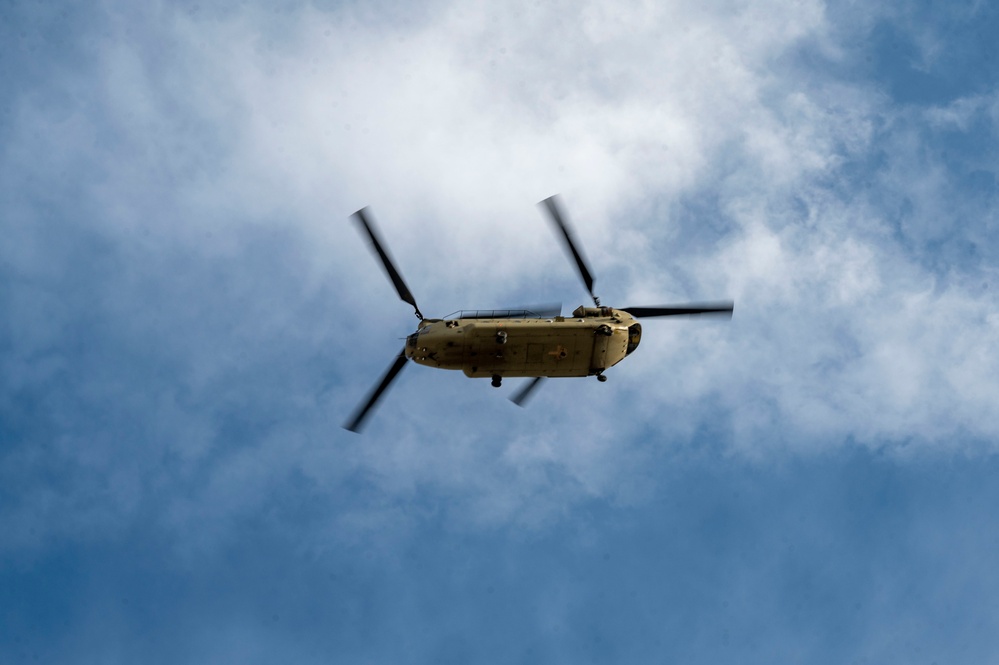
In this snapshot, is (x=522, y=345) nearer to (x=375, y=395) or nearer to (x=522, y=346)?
(x=522, y=346)

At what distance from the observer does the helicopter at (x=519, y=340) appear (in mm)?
52375

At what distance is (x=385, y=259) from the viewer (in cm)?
5488

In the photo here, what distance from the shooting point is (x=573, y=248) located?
5591 cm

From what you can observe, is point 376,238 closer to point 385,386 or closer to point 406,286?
point 406,286

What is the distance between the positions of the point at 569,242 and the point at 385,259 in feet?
33.0

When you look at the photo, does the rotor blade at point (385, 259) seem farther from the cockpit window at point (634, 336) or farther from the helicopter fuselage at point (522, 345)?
the cockpit window at point (634, 336)

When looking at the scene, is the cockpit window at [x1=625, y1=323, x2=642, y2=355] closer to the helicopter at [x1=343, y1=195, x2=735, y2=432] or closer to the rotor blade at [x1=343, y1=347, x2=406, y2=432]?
the helicopter at [x1=343, y1=195, x2=735, y2=432]

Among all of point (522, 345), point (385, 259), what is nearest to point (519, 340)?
point (522, 345)

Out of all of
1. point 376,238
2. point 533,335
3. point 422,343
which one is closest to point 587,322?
point 533,335

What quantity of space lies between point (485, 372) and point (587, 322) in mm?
5993

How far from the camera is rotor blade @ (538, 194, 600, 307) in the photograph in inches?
2170

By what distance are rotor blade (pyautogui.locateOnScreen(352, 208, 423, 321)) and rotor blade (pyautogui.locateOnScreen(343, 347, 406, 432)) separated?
9.91ft

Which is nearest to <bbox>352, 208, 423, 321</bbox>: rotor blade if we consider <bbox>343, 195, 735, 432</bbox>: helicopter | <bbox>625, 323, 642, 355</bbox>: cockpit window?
<bbox>343, 195, 735, 432</bbox>: helicopter

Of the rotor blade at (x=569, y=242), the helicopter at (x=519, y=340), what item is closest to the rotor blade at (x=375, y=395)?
the helicopter at (x=519, y=340)
